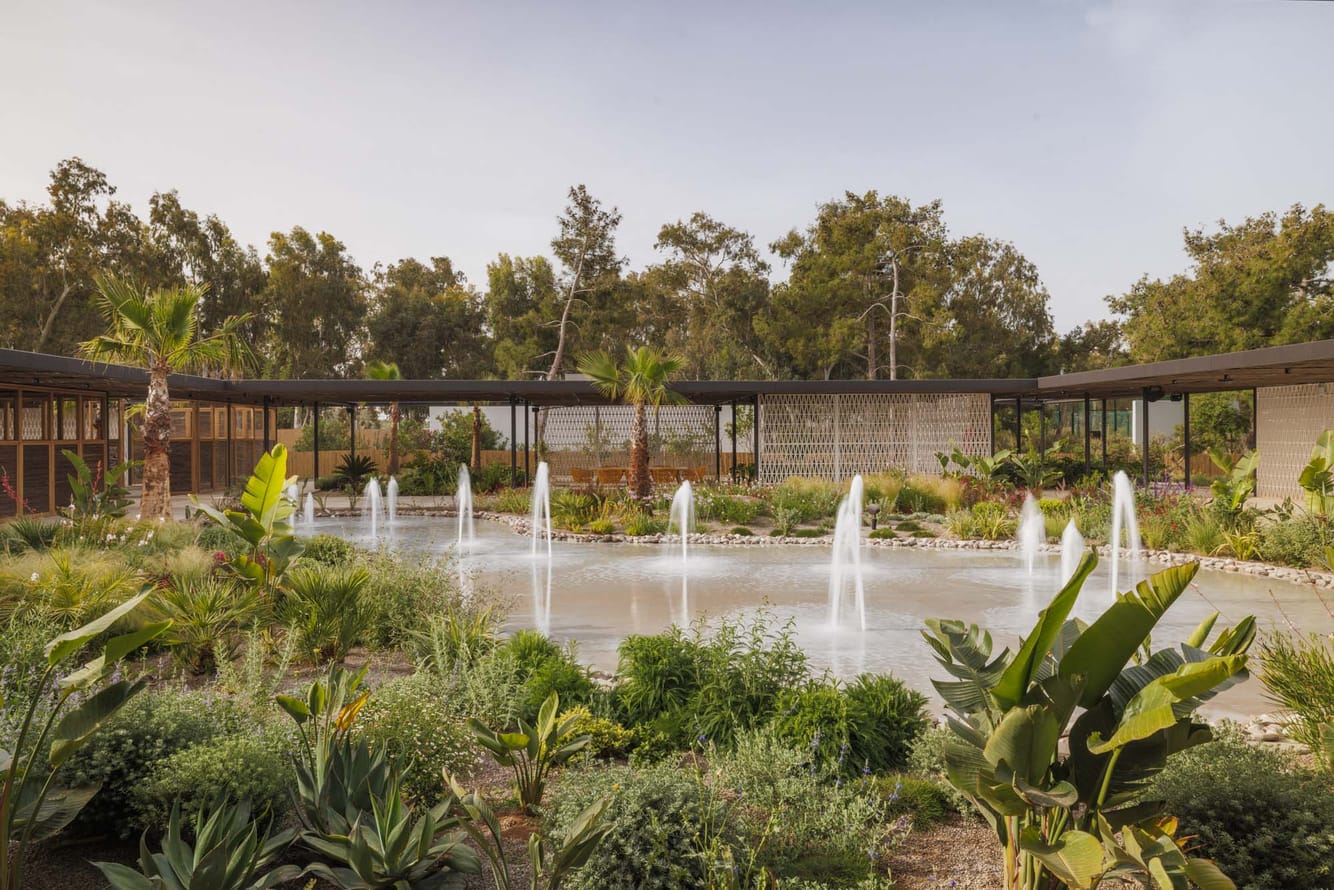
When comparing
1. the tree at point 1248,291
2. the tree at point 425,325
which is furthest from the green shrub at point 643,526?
the tree at point 425,325

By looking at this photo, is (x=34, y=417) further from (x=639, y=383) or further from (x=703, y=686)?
(x=703, y=686)

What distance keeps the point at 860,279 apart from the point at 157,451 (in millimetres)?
29108

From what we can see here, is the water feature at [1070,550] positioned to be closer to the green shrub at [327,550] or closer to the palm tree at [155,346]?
the green shrub at [327,550]

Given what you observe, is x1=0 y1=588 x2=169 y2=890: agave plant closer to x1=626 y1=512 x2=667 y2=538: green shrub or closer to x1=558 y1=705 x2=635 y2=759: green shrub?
x1=558 y1=705 x2=635 y2=759: green shrub

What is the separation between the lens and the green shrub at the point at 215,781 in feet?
11.3

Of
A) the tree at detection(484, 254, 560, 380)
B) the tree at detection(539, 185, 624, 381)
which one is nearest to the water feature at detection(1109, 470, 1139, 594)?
the tree at detection(539, 185, 624, 381)

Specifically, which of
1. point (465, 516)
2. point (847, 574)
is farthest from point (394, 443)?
point (847, 574)

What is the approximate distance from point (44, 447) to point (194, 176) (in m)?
19.9

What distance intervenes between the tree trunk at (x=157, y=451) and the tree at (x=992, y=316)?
95.1ft

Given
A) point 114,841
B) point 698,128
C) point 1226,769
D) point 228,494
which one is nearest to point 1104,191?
point 698,128

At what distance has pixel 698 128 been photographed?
70.0ft

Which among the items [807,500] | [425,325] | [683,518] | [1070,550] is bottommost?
[1070,550]

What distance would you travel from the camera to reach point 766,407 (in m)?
23.3

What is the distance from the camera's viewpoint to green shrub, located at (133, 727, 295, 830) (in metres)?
3.43
